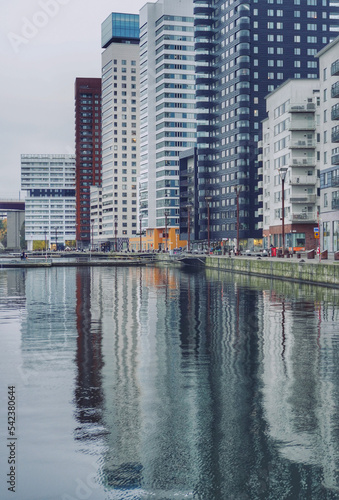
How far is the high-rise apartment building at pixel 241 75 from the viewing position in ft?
509

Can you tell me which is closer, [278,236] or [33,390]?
[33,390]

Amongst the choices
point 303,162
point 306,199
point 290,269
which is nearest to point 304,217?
point 306,199

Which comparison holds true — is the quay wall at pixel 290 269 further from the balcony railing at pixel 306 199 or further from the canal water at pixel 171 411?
the balcony railing at pixel 306 199

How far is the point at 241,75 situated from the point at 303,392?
14914cm

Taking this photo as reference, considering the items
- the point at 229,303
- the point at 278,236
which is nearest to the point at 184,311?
the point at 229,303

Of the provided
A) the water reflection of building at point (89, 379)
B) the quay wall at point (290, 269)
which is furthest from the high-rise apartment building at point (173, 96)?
the water reflection of building at point (89, 379)

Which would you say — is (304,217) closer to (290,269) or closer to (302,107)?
(302,107)

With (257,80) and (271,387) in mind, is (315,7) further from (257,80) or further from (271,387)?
(271,387)

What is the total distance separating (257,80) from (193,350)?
14553 centimetres

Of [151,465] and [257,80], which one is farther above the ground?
[257,80]

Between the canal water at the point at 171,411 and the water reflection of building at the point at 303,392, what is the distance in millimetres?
34

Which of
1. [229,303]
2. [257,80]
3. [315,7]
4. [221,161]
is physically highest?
[315,7]

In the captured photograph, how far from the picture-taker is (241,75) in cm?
15500

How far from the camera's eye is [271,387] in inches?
554
